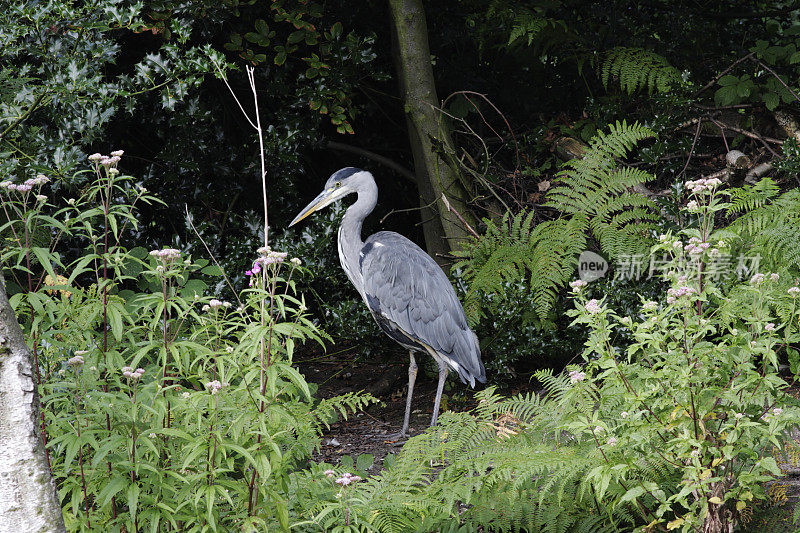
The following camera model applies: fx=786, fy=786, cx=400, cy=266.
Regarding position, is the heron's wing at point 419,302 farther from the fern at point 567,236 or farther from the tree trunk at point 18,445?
the tree trunk at point 18,445

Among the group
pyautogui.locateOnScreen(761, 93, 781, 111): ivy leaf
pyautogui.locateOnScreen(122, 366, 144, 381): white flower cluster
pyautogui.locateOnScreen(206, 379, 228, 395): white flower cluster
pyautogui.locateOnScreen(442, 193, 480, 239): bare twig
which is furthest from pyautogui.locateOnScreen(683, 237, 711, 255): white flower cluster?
pyautogui.locateOnScreen(761, 93, 781, 111): ivy leaf

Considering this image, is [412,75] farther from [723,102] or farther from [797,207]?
[797,207]

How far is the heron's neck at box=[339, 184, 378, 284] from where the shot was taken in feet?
16.1

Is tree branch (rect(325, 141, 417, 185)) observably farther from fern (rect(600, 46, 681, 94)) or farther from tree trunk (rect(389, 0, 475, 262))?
fern (rect(600, 46, 681, 94))

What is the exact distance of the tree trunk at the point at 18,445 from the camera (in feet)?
5.93

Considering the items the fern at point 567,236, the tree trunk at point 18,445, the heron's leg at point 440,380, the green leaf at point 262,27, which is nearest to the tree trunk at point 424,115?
the fern at point 567,236

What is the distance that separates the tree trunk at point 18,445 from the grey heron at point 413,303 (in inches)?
108

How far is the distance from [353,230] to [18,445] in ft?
10.7

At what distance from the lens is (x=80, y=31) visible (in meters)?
4.23

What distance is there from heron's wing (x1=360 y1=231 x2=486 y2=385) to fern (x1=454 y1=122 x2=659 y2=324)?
0.82 ft

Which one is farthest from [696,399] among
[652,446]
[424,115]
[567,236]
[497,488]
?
[424,115]

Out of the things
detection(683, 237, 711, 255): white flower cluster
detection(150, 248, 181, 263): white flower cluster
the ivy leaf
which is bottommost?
detection(683, 237, 711, 255): white flower cluster

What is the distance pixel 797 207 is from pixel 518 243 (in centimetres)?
156

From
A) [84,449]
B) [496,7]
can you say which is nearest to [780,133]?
[496,7]
